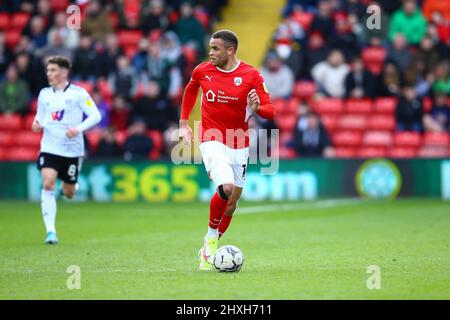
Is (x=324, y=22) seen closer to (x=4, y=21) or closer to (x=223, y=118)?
(x=4, y=21)

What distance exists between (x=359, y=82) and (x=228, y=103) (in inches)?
535

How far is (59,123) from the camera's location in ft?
46.9

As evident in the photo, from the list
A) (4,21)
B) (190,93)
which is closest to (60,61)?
(190,93)

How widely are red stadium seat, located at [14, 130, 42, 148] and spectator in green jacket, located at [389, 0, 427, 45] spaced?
9.22 metres

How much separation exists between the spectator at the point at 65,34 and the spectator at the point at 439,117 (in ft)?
30.6

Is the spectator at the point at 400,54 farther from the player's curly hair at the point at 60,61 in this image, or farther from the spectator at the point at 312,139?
the player's curly hair at the point at 60,61

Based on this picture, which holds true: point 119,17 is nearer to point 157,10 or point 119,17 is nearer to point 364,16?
point 157,10

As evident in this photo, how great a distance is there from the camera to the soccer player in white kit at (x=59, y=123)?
14.2 m

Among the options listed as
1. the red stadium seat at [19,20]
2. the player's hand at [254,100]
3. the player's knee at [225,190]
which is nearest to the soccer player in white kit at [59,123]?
the player's knee at [225,190]

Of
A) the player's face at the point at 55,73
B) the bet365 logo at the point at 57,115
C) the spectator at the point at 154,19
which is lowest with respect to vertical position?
the bet365 logo at the point at 57,115

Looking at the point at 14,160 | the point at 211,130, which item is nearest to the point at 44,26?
the point at 14,160

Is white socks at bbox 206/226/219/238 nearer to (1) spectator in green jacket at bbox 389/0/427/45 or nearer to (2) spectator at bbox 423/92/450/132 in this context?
(2) spectator at bbox 423/92/450/132

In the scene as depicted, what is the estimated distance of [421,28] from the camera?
24938 millimetres

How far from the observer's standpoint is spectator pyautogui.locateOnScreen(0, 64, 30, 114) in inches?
992
